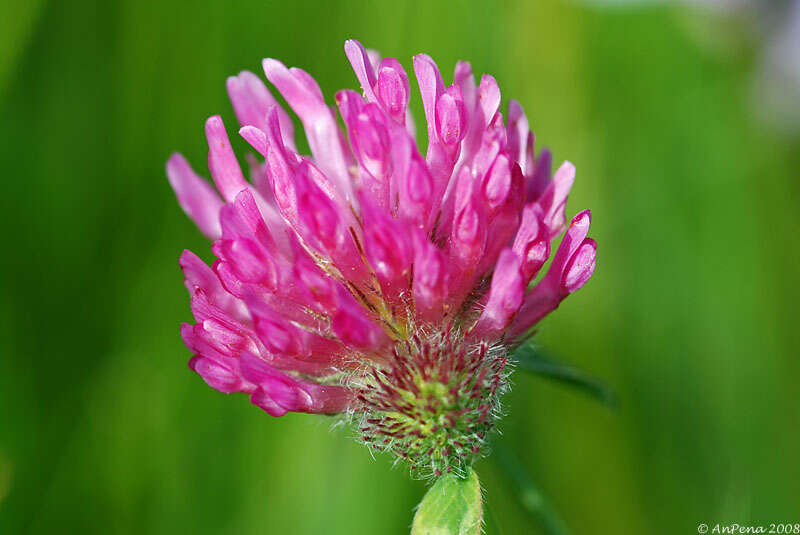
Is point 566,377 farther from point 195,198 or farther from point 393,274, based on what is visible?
point 195,198

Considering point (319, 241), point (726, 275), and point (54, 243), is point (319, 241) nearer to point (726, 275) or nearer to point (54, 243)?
point (54, 243)

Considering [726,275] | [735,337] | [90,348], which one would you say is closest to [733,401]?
[735,337]

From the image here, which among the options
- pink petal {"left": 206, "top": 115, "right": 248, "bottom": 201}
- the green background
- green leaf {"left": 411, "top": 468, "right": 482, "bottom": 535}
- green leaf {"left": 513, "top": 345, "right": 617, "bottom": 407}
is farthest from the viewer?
the green background

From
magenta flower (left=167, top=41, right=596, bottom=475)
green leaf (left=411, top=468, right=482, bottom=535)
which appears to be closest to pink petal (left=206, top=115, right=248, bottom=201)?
magenta flower (left=167, top=41, right=596, bottom=475)

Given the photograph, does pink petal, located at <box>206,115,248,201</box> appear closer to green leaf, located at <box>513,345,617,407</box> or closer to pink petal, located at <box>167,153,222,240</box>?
pink petal, located at <box>167,153,222,240</box>

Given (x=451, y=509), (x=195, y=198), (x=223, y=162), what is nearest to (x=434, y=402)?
(x=451, y=509)

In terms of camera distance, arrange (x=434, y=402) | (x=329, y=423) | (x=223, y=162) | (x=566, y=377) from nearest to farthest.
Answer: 1. (x=434, y=402)
2. (x=223, y=162)
3. (x=566, y=377)
4. (x=329, y=423)

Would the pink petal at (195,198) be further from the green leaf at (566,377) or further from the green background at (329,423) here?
the green leaf at (566,377)
